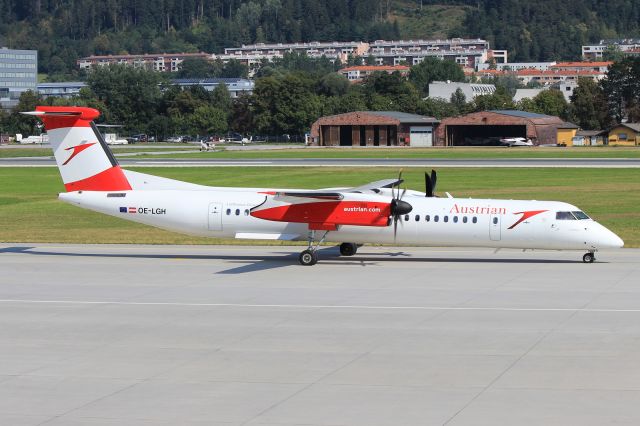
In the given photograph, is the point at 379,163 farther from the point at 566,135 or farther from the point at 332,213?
the point at 566,135

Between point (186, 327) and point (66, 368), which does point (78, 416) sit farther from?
point (186, 327)

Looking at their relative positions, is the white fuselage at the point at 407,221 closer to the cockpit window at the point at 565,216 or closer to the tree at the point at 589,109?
the cockpit window at the point at 565,216

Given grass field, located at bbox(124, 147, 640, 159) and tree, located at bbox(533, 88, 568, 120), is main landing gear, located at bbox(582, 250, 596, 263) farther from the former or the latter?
tree, located at bbox(533, 88, 568, 120)

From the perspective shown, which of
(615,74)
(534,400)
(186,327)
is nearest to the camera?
(534,400)

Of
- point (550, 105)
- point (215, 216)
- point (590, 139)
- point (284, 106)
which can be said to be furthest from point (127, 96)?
point (215, 216)

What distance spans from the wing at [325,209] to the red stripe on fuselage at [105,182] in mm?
4996

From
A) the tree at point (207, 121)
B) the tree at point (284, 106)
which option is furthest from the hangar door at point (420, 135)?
the tree at point (207, 121)

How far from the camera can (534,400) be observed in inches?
715

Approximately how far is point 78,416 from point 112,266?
62.6 ft

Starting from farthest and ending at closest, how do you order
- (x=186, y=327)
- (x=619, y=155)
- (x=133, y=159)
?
1. (x=619, y=155)
2. (x=133, y=159)
3. (x=186, y=327)

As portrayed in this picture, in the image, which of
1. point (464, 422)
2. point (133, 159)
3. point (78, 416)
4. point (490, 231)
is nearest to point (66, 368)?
point (78, 416)

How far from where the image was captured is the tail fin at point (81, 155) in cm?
3766

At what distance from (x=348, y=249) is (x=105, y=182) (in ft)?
30.0

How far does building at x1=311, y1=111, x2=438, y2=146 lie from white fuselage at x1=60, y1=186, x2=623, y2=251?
12053 centimetres
